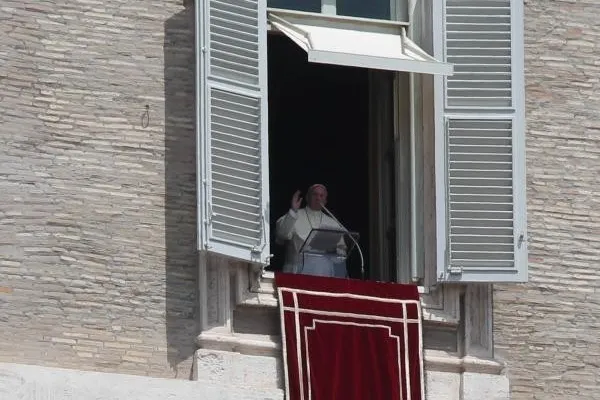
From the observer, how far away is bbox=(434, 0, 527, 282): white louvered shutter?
69.4 ft

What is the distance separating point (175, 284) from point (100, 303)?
487mm

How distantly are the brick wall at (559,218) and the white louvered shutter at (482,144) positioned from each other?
0.92 feet

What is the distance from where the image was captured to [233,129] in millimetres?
20906

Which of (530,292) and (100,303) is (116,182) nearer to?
(100,303)

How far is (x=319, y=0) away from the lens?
21.9 meters

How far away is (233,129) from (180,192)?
0.47 m

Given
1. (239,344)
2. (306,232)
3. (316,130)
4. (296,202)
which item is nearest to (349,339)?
(239,344)

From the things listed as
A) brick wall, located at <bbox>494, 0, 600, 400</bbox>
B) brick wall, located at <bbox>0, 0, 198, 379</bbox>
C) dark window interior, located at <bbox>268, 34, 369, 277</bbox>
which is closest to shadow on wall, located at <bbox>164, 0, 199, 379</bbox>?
brick wall, located at <bbox>0, 0, 198, 379</bbox>

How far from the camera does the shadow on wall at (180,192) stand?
20656 millimetres

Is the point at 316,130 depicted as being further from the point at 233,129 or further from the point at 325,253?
the point at 233,129

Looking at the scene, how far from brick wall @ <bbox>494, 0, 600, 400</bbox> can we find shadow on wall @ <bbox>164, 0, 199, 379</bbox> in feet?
6.03

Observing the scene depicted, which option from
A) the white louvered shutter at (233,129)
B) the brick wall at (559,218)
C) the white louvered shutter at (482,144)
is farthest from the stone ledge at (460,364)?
the white louvered shutter at (233,129)

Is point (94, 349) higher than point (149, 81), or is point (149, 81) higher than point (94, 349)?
point (149, 81)

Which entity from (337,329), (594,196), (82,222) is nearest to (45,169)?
(82,222)
